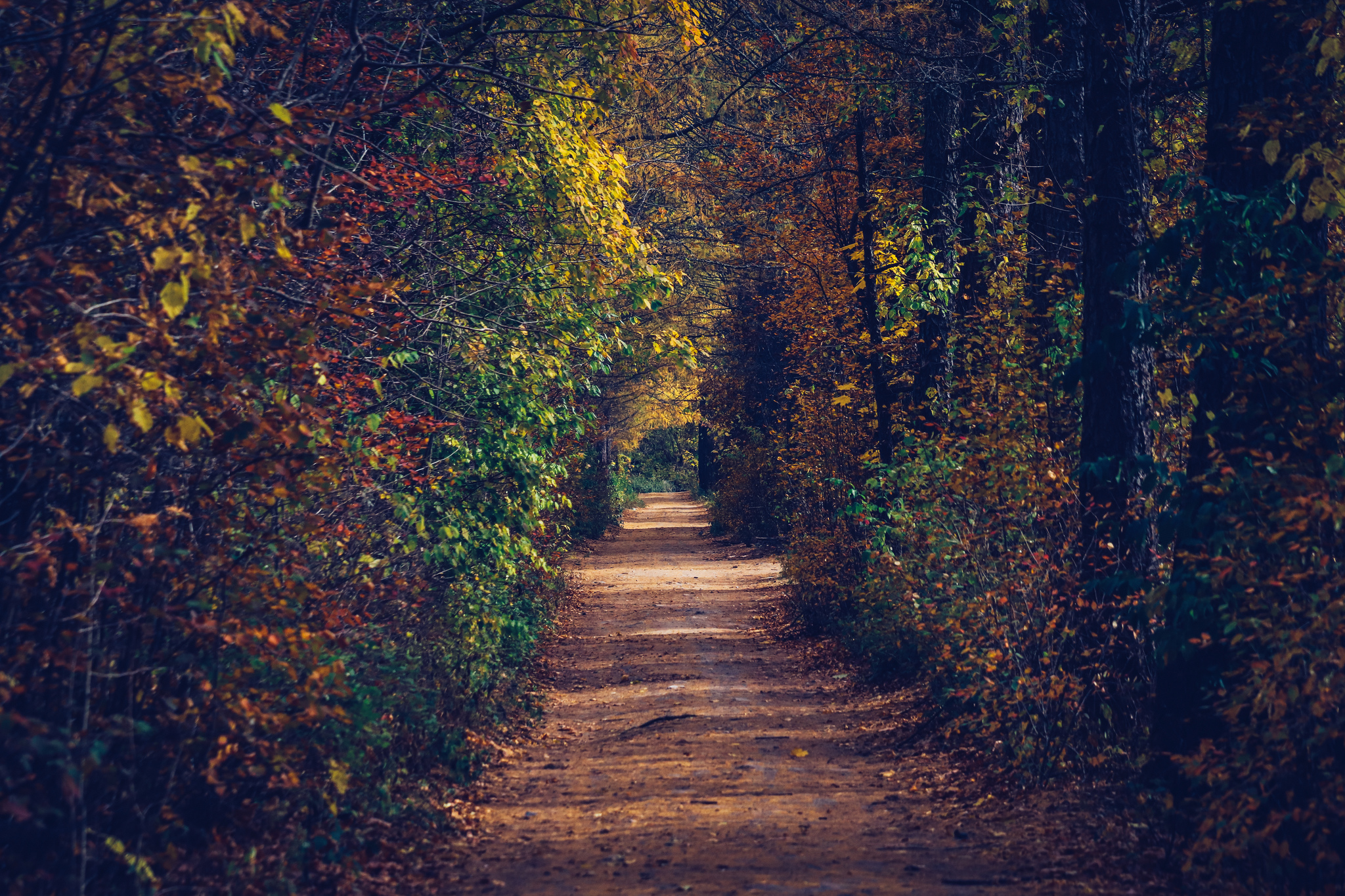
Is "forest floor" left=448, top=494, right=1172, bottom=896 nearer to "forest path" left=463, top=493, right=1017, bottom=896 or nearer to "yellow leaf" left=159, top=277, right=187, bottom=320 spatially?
"forest path" left=463, top=493, right=1017, bottom=896

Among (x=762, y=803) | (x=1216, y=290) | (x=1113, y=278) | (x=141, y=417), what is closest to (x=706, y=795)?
(x=762, y=803)

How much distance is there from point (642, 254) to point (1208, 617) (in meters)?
7.53

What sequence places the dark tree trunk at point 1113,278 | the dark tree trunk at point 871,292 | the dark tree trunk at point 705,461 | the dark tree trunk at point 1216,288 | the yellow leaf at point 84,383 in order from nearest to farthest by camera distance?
the yellow leaf at point 84,383
the dark tree trunk at point 1216,288
the dark tree trunk at point 1113,278
the dark tree trunk at point 871,292
the dark tree trunk at point 705,461

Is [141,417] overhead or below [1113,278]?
below

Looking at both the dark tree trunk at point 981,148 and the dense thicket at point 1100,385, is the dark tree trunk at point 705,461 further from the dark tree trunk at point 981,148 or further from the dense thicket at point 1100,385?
the dark tree trunk at point 981,148

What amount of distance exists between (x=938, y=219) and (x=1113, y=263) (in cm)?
614

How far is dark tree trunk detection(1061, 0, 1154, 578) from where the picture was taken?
26.5 ft

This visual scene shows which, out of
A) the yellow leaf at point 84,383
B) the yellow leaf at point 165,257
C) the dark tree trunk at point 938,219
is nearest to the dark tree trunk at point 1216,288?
the yellow leaf at point 165,257

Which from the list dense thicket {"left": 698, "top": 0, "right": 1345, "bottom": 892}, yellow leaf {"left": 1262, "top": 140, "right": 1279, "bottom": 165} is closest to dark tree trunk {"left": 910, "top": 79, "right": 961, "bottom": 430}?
dense thicket {"left": 698, "top": 0, "right": 1345, "bottom": 892}

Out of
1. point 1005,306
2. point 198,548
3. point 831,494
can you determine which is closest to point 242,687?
point 198,548

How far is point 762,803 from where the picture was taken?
26.5ft

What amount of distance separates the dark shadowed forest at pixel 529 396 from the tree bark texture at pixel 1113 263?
36mm

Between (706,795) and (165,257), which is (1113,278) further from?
(165,257)

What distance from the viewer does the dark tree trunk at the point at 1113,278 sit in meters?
8.07
